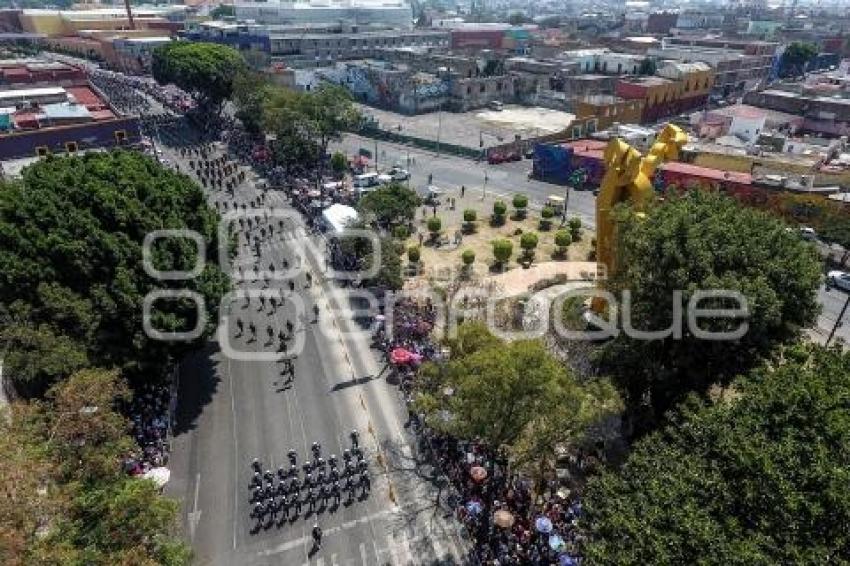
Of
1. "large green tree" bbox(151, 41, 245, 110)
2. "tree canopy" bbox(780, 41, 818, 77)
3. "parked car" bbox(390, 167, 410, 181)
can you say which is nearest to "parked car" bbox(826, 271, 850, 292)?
"parked car" bbox(390, 167, 410, 181)

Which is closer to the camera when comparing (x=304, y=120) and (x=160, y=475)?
(x=160, y=475)

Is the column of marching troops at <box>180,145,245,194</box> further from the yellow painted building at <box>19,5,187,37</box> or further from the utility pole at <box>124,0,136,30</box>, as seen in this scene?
the yellow painted building at <box>19,5,187,37</box>

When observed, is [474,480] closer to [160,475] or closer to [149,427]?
[160,475]

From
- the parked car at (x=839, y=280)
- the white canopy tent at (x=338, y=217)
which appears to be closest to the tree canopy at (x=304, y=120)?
the white canopy tent at (x=338, y=217)

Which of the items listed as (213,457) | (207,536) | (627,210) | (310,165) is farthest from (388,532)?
(310,165)

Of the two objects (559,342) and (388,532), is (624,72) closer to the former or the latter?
(559,342)

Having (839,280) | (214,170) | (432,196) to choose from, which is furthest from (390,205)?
(839,280)
